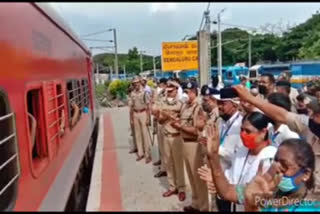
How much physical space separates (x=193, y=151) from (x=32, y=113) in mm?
2168

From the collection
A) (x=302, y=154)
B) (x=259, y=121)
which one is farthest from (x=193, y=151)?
(x=302, y=154)

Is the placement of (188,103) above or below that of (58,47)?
below

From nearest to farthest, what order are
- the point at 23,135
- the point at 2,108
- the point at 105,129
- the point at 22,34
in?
1. the point at 2,108
2. the point at 23,135
3. the point at 22,34
4. the point at 105,129

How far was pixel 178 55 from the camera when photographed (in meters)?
10.4

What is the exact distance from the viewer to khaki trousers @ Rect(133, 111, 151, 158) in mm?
7754

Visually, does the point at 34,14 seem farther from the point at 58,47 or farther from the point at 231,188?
the point at 231,188

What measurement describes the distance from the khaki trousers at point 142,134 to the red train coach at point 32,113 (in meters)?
3.46

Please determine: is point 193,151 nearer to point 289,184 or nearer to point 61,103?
point 61,103

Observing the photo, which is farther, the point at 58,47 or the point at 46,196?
the point at 58,47

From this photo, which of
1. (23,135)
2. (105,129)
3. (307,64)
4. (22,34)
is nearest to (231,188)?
(23,135)

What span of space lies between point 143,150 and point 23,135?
18.7 feet

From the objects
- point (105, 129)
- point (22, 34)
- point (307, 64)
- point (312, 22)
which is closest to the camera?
point (22, 34)

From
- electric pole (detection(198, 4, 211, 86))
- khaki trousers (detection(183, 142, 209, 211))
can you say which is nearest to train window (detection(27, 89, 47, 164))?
khaki trousers (detection(183, 142, 209, 211))

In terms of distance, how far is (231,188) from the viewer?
7.48 ft
